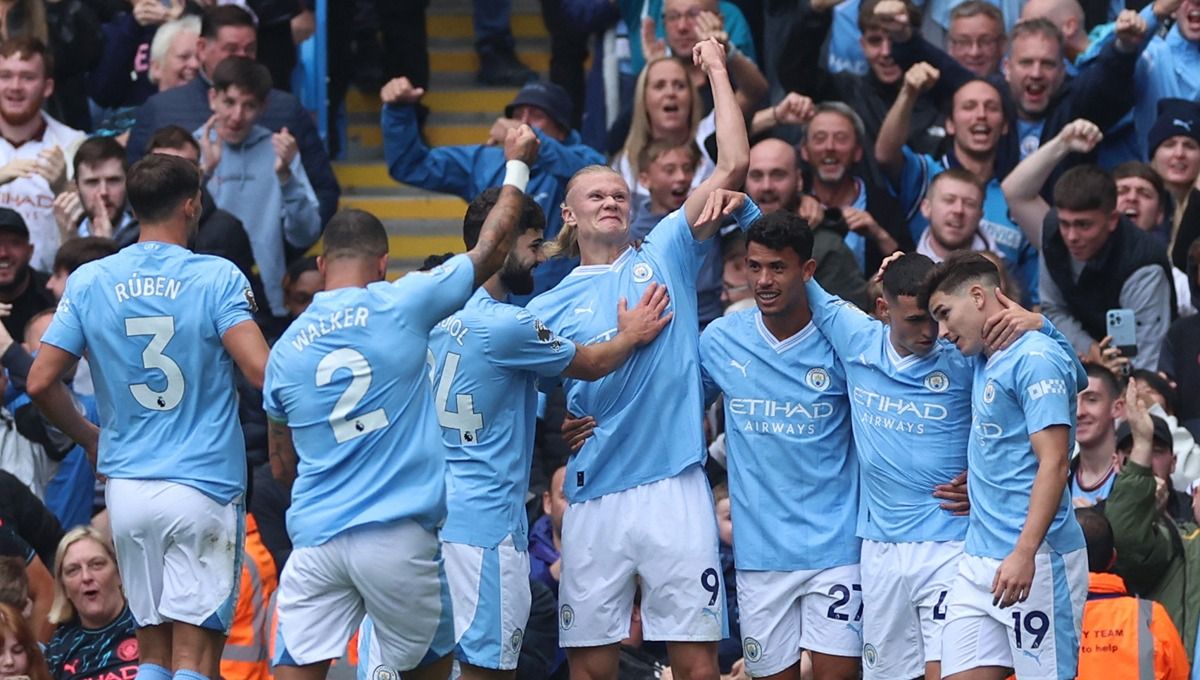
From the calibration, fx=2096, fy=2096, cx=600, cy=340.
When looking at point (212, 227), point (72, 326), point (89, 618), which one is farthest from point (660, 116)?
point (72, 326)

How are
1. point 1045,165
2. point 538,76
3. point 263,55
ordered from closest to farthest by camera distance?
point 1045,165 < point 263,55 < point 538,76

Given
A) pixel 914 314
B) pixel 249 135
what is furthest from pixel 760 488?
pixel 249 135

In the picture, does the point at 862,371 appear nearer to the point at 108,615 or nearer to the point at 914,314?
the point at 914,314

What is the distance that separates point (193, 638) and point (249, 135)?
488cm

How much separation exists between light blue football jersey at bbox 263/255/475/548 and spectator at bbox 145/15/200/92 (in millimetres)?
5881

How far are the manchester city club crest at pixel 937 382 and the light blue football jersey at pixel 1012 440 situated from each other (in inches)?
9.9

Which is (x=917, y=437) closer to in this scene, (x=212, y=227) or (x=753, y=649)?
(x=753, y=649)

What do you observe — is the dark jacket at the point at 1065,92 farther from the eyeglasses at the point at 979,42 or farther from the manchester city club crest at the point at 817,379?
the manchester city club crest at the point at 817,379

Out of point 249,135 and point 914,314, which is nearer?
point 914,314

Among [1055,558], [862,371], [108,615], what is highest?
[862,371]

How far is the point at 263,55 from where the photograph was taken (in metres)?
14.6

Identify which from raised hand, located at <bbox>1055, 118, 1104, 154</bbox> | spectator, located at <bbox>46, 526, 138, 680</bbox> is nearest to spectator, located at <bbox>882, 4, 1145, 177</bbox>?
raised hand, located at <bbox>1055, 118, 1104, 154</bbox>

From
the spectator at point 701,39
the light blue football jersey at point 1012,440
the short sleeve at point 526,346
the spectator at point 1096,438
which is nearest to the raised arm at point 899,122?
the spectator at point 701,39

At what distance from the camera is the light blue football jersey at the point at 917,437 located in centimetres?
911
